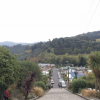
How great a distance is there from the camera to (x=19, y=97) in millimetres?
13031

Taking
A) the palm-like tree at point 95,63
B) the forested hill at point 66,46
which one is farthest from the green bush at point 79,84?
the forested hill at point 66,46

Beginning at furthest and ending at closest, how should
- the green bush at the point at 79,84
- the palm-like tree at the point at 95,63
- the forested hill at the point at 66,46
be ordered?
the forested hill at the point at 66,46, the green bush at the point at 79,84, the palm-like tree at the point at 95,63

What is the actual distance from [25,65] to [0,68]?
10.9 m

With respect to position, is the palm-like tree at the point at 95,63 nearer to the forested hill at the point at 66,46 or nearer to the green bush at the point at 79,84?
the green bush at the point at 79,84

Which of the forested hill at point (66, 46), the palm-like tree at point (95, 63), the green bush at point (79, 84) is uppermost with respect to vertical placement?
the forested hill at point (66, 46)

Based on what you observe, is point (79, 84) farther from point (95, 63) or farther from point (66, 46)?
point (66, 46)

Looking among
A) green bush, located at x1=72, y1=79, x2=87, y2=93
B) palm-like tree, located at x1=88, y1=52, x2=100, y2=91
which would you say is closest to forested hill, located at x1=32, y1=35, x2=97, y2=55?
green bush, located at x1=72, y1=79, x2=87, y2=93

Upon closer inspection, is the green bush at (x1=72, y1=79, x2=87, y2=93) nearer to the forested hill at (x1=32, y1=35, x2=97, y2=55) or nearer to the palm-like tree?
the palm-like tree

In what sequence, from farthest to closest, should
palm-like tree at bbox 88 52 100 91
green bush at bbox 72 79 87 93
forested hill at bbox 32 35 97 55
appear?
forested hill at bbox 32 35 97 55, green bush at bbox 72 79 87 93, palm-like tree at bbox 88 52 100 91

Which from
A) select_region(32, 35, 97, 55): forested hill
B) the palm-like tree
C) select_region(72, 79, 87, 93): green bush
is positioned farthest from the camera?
select_region(32, 35, 97, 55): forested hill

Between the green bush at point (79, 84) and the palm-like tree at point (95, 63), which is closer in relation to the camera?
the palm-like tree at point (95, 63)

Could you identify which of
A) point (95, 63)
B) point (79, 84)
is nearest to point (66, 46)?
point (79, 84)

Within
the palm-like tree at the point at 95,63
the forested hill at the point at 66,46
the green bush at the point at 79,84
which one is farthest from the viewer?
the forested hill at the point at 66,46

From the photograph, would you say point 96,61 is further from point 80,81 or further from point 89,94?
point 80,81
